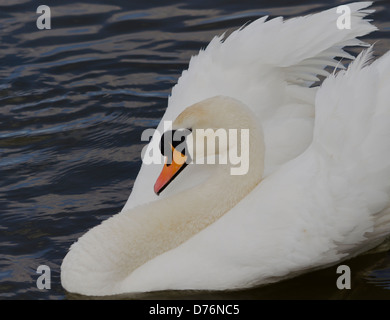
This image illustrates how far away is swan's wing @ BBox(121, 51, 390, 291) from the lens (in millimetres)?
5816

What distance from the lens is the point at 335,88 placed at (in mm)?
5934

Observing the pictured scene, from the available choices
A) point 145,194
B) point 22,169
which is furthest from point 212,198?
point 22,169

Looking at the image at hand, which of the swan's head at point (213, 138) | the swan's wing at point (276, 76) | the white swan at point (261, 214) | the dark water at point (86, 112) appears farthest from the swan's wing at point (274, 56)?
the dark water at point (86, 112)

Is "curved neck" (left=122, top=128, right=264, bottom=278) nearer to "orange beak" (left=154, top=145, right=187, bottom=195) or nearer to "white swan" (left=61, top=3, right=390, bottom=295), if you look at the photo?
"white swan" (left=61, top=3, right=390, bottom=295)

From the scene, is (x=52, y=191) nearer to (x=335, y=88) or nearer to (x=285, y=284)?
(x=285, y=284)

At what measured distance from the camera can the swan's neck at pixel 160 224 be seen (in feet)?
20.3

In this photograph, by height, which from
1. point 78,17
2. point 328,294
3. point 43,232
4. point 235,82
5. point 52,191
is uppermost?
point 78,17

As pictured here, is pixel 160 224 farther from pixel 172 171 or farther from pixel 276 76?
pixel 276 76

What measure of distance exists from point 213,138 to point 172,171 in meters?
0.34

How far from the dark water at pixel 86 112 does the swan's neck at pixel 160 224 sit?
1.07 feet

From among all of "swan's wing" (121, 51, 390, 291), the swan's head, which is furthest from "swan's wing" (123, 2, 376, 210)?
"swan's wing" (121, 51, 390, 291)

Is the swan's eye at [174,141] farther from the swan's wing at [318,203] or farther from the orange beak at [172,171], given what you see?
the swan's wing at [318,203]

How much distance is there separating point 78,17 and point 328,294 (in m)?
5.70

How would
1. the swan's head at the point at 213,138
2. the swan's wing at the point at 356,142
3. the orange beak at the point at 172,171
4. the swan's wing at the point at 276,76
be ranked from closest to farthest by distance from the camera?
the swan's wing at the point at 356,142, the swan's head at the point at 213,138, the orange beak at the point at 172,171, the swan's wing at the point at 276,76
